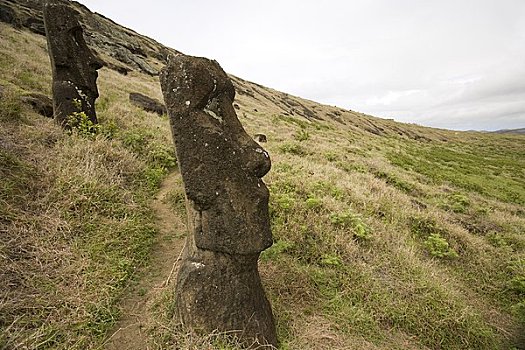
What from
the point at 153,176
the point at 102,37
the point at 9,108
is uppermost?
the point at 102,37

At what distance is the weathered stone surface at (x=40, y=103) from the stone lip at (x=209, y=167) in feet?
28.1

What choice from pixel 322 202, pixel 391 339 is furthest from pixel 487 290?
pixel 322 202

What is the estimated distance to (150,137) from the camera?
10578mm

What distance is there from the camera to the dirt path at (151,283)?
3844 millimetres

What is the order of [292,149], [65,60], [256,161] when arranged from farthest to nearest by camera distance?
1. [292,149]
2. [65,60]
3. [256,161]

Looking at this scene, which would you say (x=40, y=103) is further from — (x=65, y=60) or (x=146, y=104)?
(x=146, y=104)

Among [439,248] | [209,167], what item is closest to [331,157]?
[439,248]

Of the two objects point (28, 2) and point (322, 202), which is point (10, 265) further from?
point (28, 2)

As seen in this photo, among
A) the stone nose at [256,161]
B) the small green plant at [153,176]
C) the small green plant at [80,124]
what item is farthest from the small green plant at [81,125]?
the stone nose at [256,161]

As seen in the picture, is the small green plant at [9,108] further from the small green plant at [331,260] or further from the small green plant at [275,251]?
the small green plant at [331,260]

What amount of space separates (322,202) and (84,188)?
500cm

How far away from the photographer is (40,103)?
10148mm

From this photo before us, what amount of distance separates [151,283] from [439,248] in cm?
615

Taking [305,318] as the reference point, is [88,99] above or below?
above
